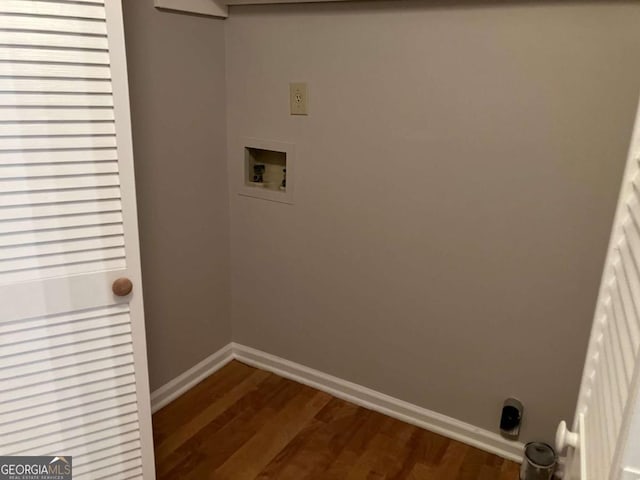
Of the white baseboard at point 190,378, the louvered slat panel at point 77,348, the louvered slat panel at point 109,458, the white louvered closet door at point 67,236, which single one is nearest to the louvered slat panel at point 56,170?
the white louvered closet door at point 67,236

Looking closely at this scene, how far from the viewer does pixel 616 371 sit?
0.73 meters

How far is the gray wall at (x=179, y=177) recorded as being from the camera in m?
1.88

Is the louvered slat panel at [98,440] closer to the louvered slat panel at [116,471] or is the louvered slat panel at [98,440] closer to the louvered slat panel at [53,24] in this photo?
the louvered slat panel at [116,471]

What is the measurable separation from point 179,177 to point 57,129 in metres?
0.91

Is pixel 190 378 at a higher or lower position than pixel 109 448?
lower

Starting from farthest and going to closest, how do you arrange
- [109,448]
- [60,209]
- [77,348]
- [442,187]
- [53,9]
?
[442,187]
[109,448]
[77,348]
[60,209]
[53,9]

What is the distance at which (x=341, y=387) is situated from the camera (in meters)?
2.31

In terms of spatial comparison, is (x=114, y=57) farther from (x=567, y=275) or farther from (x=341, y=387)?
(x=341, y=387)

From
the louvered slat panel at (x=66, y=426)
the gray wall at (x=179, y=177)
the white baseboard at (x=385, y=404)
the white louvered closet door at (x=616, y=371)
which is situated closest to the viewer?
the white louvered closet door at (x=616, y=371)

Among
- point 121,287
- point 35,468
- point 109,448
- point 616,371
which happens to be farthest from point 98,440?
point 616,371

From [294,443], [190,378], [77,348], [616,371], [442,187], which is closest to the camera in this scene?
[616,371]

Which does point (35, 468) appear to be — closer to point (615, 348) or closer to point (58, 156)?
point (58, 156)

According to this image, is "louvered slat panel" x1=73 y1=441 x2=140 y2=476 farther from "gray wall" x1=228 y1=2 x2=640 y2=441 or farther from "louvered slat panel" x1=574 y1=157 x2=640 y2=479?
"louvered slat panel" x1=574 y1=157 x2=640 y2=479

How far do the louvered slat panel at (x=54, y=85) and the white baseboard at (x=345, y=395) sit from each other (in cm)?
139
